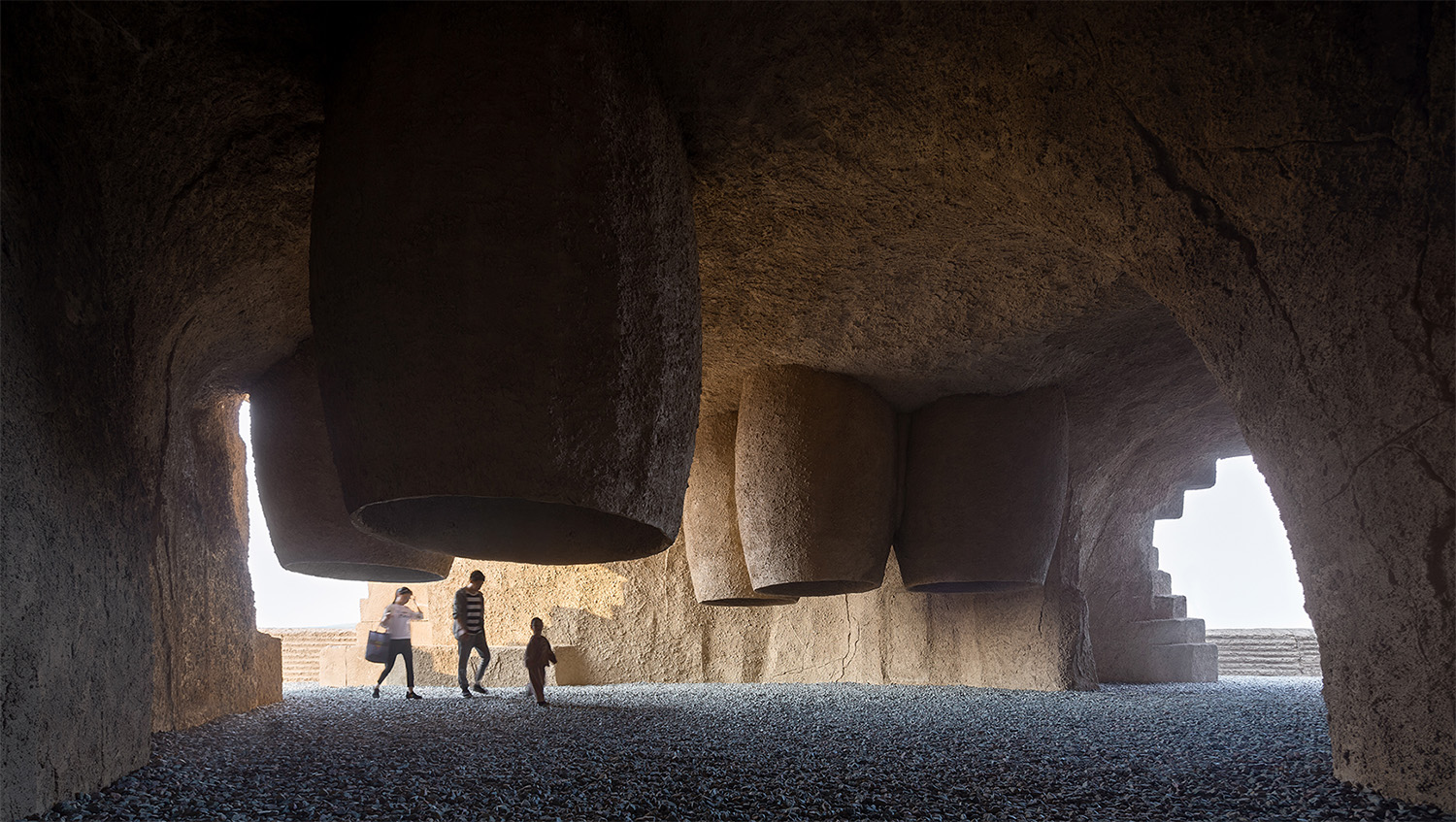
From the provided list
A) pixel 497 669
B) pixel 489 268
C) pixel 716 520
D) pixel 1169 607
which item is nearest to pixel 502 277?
pixel 489 268

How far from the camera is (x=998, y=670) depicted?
26.8ft

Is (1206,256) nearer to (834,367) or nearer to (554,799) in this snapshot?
(554,799)

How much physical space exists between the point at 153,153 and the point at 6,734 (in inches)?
86.6

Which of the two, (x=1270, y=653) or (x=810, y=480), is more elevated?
(x=810, y=480)

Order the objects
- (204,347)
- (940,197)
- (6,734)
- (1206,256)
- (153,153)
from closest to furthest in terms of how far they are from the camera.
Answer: (6,734) → (1206,256) → (153,153) → (940,197) → (204,347)

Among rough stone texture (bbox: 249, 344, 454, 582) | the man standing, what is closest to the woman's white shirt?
the man standing

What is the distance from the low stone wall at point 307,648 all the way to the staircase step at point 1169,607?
1073cm

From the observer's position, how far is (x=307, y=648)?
14.3 meters

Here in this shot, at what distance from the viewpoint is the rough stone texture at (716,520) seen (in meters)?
8.05

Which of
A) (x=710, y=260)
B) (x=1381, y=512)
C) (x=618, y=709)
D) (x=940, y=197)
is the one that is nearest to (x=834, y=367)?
(x=710, y=260)

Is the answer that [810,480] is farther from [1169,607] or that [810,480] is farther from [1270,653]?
[1270,653]

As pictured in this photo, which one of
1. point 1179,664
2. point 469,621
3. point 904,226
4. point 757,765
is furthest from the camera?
point 1179,664

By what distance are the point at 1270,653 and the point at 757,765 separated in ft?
36.9

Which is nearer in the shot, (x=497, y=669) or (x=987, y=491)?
(x=987, y=491)
